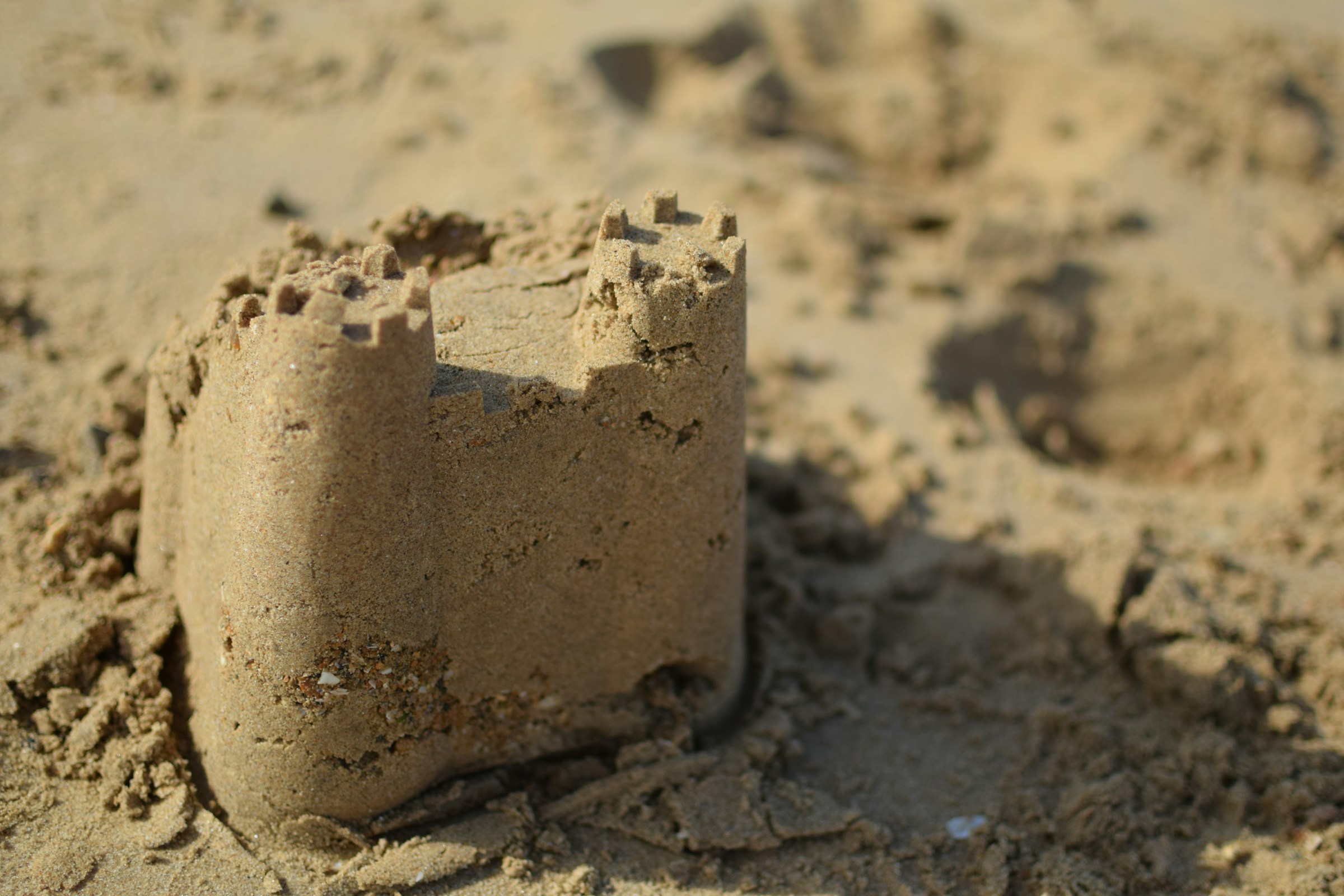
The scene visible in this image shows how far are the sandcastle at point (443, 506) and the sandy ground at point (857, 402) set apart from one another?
20 cm

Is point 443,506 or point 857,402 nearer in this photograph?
point 443,506

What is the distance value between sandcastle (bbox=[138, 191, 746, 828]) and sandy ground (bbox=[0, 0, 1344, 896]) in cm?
20

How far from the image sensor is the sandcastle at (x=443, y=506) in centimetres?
286

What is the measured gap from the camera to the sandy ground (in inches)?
136

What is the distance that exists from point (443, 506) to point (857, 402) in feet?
9.44

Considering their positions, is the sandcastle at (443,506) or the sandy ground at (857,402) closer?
the sandcastle at (443,506)

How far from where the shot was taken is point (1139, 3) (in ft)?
26.8

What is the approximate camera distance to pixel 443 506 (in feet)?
10.0

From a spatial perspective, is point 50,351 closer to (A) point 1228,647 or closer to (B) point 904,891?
(B) point 904,891

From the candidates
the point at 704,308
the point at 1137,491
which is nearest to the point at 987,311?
the point at 1137,491

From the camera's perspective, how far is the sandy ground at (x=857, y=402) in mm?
3447

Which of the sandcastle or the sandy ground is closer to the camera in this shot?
the sandcastle

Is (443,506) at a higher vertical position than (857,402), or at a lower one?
higher

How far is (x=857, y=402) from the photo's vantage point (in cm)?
550
